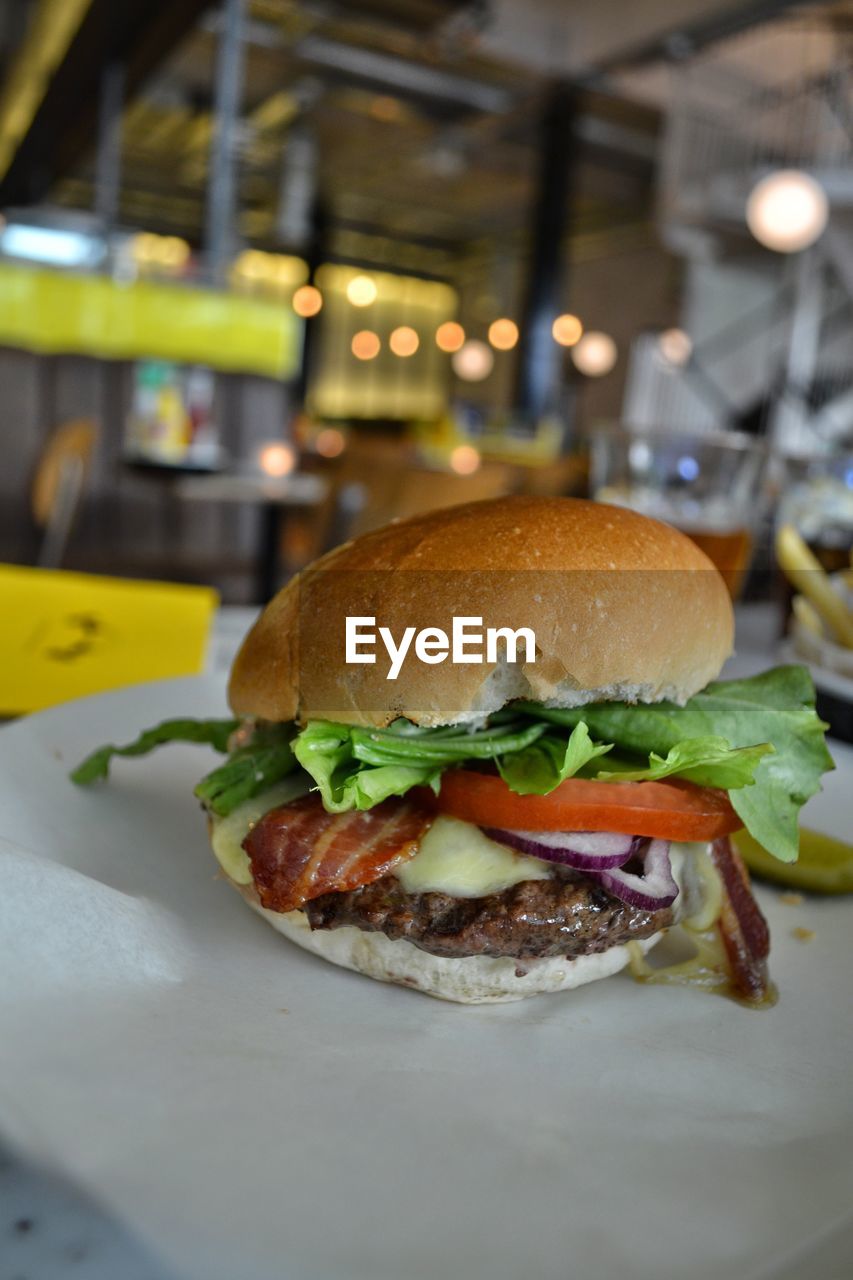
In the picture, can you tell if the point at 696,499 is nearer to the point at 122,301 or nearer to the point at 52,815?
the point at 52,815

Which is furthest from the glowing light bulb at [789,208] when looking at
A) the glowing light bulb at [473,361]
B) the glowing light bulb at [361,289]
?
the glowing light bulb at [361,289]

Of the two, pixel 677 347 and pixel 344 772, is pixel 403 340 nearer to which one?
pixel 677 347

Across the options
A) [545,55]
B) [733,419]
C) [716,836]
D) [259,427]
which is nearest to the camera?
[716,836]

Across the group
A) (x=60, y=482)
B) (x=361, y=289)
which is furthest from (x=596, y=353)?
(x=60, y=482)

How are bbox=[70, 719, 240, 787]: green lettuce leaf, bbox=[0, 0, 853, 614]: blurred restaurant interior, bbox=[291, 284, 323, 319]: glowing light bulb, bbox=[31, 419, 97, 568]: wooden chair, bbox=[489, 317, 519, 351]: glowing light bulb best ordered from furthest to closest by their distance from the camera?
1. bbox=[489, 317, 519, 351]: glowing light bulb
2. bbox=[291, 284, 323, 319]: glowing light bulb
3. bbox=[0, 0, 853, 614]: blurred restaurant interior
4. bbox=[31, 419, 97, 568]: wooden chair
5. bbox=[70, 719, 240, 787]: green lettuce leaf

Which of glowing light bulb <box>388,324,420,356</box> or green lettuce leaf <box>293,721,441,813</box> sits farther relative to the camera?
glowing light bulb <box>388,324,420,356</box>

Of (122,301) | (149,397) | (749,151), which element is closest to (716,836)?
(149,397)

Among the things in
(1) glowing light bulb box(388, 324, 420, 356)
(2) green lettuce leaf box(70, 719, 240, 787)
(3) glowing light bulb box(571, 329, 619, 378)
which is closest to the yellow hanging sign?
(2) green lettuce leaf box(70, 719, 240, 787)

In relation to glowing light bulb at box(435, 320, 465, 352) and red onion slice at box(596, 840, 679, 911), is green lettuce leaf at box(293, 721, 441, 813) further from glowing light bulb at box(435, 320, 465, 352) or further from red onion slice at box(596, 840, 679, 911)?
glowing light bulb at box(435, 320, 465, 352)
